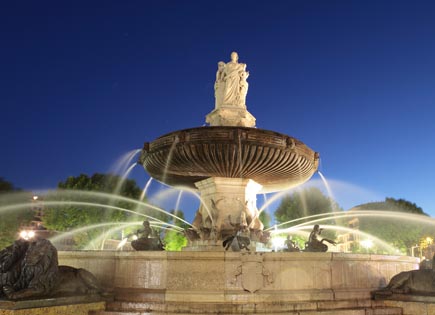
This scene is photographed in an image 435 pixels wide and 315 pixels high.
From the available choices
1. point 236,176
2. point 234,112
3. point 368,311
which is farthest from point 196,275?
point 234,112

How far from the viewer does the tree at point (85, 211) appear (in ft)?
108

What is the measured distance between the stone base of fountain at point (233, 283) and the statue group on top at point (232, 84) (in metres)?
7.06

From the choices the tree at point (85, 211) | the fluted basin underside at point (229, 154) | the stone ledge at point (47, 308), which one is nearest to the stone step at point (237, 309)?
the stone ledge at point (47, 308)

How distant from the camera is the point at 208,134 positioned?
10414 millimetres

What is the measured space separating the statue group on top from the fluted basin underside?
2650 mm

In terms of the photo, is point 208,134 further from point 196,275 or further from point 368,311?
point 368,311

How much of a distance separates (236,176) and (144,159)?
2499 millimetres

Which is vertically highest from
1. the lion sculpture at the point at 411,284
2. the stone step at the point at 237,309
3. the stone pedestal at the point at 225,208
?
Result: the stone pedestal at the point at 225,208

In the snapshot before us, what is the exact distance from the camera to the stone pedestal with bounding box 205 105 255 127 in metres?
13.5

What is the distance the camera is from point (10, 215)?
111 ft

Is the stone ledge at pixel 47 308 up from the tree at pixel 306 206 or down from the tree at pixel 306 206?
down

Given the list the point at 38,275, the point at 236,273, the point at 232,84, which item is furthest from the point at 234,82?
the point at 38,275

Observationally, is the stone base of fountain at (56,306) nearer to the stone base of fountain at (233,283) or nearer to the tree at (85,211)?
the stone base of fountain at (233,283)

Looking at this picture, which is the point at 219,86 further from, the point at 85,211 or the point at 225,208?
the point at 85,211
